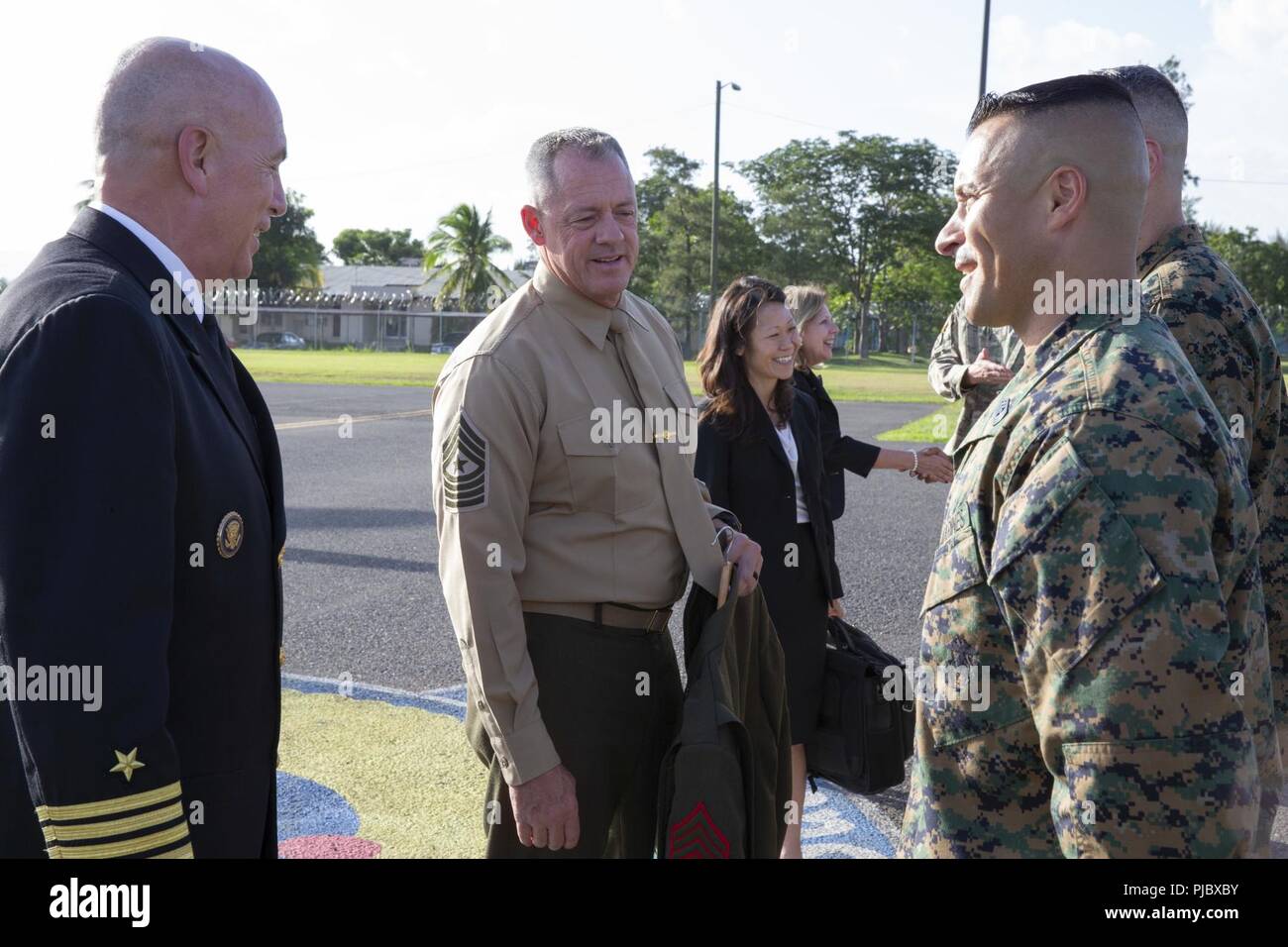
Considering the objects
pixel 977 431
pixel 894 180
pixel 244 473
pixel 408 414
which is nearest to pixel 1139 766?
pixel 977 431

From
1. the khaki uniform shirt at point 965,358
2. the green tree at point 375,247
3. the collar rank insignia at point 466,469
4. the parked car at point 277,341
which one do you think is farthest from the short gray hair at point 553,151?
the green tree at point 375,247

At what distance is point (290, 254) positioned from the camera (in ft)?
268

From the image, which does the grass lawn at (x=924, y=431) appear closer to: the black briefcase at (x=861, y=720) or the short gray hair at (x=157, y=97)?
the black briefcase at (x=861, y=720)

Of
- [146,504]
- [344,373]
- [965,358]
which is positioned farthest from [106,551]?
[344,373]

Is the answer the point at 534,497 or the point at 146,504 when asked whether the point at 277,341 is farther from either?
the point at 146,504

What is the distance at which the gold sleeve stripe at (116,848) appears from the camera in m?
1.63

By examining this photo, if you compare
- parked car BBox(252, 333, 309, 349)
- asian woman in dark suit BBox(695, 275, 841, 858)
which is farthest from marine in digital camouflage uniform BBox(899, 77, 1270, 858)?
parked car BBox(252, 333, 309, 349)

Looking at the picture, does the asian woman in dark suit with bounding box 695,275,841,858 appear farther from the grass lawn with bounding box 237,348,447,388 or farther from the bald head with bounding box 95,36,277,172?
the grass lawn with bounding box 237,348,447,388

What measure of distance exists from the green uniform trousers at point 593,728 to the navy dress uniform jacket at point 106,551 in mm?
998

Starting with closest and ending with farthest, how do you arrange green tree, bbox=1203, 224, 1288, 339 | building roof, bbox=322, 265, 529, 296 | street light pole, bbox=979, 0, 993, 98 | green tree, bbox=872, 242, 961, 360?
street light pole, bbox=979, 0, 993, 98
green tree, bbox=1203, 224, 1288, 339
green tree, bbox=872, 242, 961, 360
building roof, bbox=322, 265, 529, 296

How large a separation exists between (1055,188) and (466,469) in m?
1.49

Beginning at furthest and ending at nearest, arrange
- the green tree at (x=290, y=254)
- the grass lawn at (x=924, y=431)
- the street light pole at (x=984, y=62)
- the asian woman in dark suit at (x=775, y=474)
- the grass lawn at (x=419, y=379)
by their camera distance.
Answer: the green tree at (x=290, y=254) → the grass lawn at (x=419, y=379) → the street light pole at (x=984, y=62) → the grass lawn at (x=924, y=431) → the asian woman in dark suit at (x=775, y=474)

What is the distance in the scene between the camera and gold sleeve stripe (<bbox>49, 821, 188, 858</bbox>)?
1.63m
